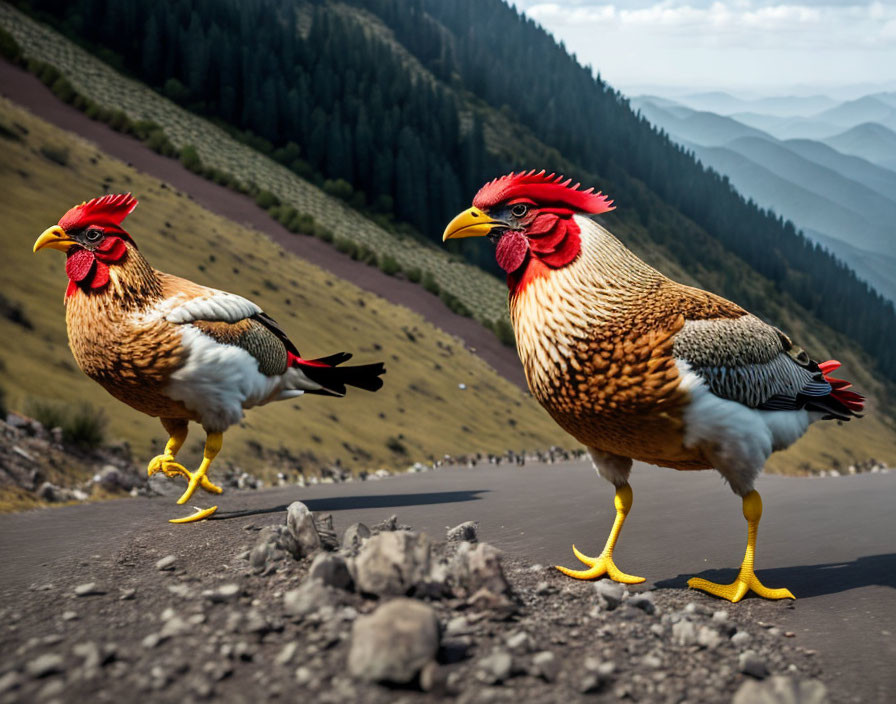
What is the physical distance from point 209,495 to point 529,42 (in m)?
153

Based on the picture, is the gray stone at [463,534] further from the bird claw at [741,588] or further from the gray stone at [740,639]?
the gray stone at [740,639]

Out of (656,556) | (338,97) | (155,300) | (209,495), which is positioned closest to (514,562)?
(656,556)

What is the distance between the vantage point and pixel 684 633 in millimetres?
4207

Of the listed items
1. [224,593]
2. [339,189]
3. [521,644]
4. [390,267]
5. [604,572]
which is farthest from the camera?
[339,189]

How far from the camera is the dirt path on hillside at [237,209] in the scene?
47.3 metres

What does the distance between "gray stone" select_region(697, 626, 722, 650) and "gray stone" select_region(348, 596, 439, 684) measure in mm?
1561

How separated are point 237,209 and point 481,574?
51.7 m

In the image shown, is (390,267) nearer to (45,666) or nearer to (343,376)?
(343,376)

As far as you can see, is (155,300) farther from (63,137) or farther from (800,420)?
(63,137)

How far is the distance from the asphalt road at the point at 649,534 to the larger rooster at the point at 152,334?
1.04 metres

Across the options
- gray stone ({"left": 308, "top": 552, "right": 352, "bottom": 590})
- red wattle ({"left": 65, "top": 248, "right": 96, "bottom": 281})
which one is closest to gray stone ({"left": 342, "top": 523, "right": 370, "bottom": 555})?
gray stone ({"left": 308, "top": 552, "right": 352, "bottom": 590})

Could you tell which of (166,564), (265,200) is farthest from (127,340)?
(265,200)

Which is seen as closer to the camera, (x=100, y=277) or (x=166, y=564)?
(x=166, y=564)

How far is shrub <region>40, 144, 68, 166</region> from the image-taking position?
26906 mm
